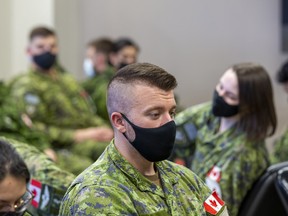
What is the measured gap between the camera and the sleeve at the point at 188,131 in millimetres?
3436

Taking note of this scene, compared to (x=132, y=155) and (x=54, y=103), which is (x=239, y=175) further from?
(x=54, y=103)

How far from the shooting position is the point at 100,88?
558cm

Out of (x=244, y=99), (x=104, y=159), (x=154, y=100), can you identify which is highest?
(x=154, y=100)

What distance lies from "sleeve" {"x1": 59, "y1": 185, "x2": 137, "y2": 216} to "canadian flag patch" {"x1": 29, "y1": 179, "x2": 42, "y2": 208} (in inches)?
28.2

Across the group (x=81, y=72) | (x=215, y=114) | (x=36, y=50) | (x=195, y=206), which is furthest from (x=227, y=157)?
(x=81, y=72)

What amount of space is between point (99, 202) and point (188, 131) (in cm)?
166

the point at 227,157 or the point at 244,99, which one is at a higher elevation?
the point at 244,99

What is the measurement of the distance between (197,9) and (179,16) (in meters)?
0.18

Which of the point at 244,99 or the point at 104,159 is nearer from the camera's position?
the point at 104,159

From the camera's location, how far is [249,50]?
6691mm

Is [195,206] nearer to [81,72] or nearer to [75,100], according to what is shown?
[75,100]

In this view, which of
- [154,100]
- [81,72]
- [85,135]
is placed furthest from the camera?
[81,72]

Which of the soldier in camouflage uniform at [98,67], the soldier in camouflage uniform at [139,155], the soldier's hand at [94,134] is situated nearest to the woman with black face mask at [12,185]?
the soldier in camouflage uniform at [139,155]

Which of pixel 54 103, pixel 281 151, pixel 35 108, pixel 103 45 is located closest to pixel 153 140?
pixel 281 151
